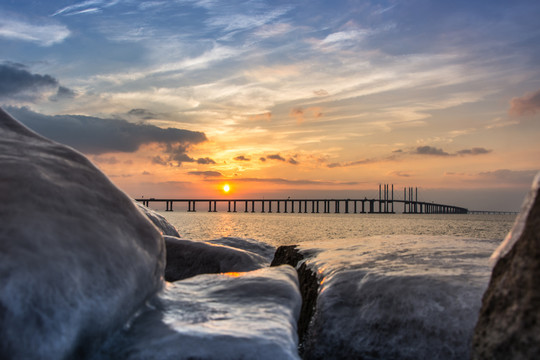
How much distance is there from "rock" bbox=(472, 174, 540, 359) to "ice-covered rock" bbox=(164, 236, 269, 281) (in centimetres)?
376

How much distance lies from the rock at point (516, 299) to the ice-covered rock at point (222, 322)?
97 cm

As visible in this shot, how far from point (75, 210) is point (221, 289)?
1.16 meters

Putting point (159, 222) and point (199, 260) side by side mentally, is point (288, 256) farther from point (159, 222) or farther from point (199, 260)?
point (159, 222)

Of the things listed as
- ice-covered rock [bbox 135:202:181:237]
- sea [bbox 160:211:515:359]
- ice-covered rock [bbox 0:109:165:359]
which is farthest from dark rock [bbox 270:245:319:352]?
ice-covered rock [bbox 135:202:181:237]

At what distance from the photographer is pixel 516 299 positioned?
1971 millimetres

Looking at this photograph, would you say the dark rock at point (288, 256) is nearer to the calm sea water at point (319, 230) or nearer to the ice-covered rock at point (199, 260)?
the ice-covered rock at point (199, 260)

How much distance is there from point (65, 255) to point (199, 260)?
3.52 m

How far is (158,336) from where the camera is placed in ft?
7.61

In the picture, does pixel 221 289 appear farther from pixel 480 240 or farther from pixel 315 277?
pixel 480 240

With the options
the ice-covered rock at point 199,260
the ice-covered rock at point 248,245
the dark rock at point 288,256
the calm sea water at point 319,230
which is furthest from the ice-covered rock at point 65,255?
the calm sea water at point 319,230

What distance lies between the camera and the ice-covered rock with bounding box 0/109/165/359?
196cm

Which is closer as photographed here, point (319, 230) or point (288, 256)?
point (288, 256)

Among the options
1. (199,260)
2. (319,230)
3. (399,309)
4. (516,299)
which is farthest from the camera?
(319,230)

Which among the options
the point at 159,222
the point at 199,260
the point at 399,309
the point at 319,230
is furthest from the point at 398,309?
the point at 319,230
